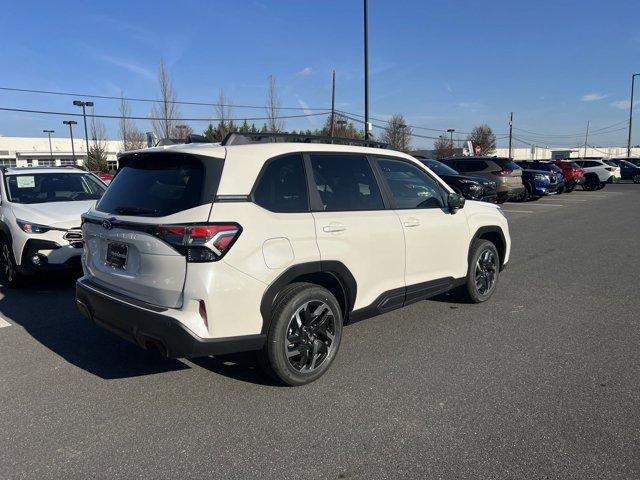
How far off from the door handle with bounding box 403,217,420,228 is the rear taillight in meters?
1.83

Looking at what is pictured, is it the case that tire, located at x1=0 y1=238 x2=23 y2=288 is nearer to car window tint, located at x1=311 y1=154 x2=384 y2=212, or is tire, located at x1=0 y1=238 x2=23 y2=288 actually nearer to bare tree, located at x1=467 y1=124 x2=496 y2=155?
car window tint, located at x1=311 y1=154 x2=384 y2=212

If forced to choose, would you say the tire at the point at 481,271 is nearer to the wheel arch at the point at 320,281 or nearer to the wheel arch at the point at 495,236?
the wheel arch at the point at 495,236

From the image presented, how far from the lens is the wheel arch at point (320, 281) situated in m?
3.39

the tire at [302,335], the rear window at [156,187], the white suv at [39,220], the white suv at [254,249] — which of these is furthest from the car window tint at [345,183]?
the white suv at [39,220]

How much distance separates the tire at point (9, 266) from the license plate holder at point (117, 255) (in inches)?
135

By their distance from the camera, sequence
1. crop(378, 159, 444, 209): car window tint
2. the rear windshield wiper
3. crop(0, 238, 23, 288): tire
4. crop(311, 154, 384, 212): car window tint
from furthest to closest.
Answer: crop(0, 238, 23, 288): tire
crop(378, 159, 444, 209): car window tint
crop(311, 154, 384, 212): car window tint
the rear windshield wiper

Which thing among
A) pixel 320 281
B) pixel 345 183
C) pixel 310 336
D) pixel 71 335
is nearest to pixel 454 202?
pixel 345 183

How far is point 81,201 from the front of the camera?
7.11 m

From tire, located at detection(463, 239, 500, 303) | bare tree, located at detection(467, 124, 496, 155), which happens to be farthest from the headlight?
bare tree, located at detection(467, 124, 496, 155)

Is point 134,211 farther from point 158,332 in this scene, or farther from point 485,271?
point 485,271

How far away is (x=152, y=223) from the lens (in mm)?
3281

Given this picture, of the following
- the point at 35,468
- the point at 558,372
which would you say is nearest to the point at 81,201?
the point at 35,468

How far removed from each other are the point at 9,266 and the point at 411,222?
5303 millimetres

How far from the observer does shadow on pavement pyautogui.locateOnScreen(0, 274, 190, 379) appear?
13.4ft
